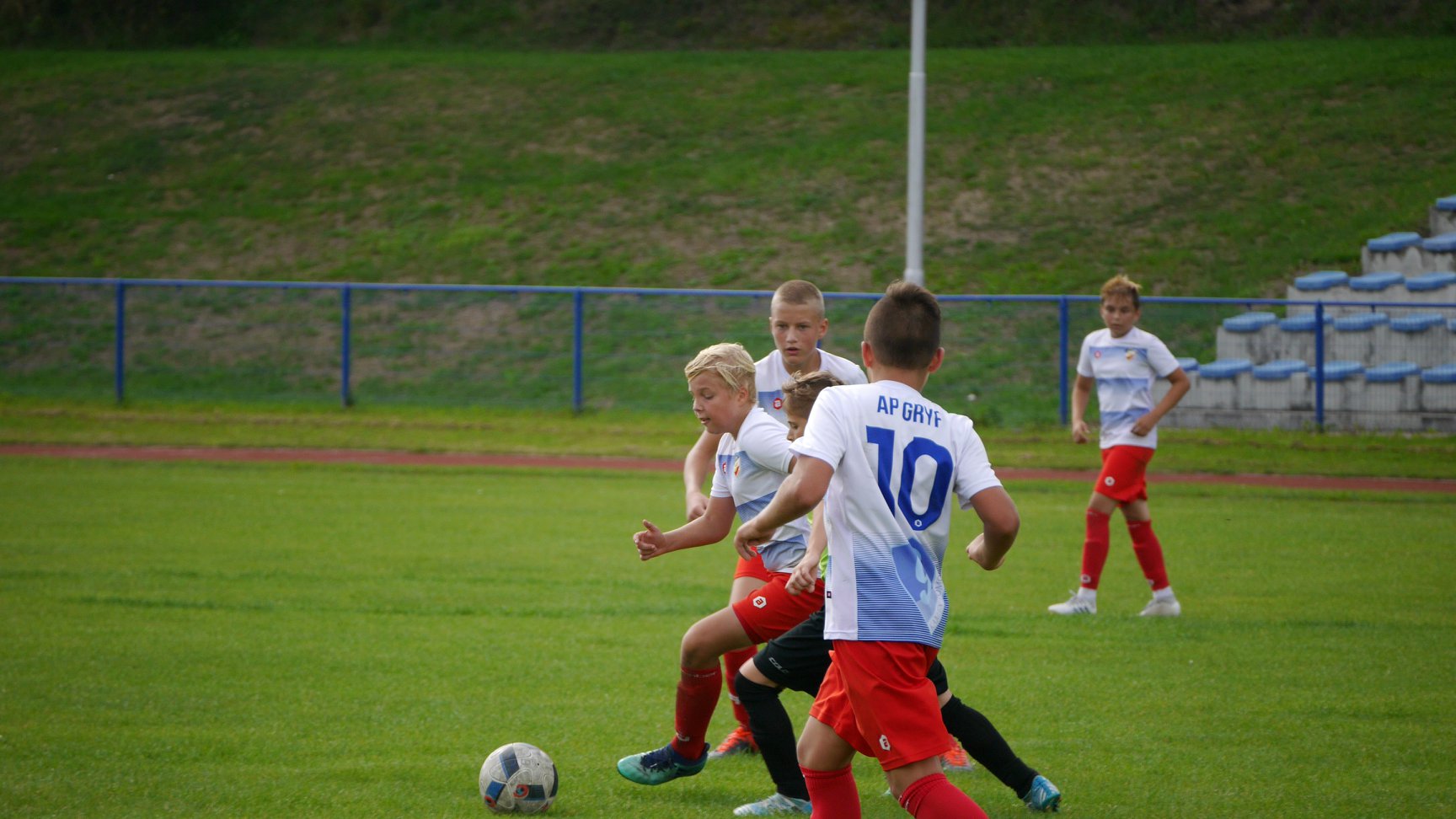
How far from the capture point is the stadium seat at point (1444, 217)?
2317cm

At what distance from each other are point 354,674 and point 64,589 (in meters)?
3.02

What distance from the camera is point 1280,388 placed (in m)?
18.8

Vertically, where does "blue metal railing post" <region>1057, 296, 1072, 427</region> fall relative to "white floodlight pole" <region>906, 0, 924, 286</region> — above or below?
below

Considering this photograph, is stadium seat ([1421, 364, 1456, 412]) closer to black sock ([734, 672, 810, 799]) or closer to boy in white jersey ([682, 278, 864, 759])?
boy in white jersey ([682, 278, 864, 759])

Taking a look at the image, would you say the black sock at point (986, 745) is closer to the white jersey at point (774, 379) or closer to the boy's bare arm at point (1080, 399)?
the white jersey at point (774, 379)

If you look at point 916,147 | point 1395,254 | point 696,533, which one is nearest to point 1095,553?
point 696,533

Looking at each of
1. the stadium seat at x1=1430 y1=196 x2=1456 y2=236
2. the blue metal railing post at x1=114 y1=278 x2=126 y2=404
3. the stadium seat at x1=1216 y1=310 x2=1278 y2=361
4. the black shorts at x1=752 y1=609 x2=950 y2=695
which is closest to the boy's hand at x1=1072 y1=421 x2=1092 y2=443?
the black shorts at x1=752 y1=609 x2=950 y2=695

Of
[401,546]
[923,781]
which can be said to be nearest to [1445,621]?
[923,781]

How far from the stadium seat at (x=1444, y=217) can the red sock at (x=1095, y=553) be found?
18064mm

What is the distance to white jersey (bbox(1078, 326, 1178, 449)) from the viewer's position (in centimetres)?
859

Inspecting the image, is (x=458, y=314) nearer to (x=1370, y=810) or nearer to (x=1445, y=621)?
(x=1445, y=621)

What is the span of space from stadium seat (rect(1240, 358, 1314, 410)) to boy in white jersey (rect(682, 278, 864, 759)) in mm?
14784

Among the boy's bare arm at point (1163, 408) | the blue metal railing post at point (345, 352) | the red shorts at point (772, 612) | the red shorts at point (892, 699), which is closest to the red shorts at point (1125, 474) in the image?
the boy's bare arm at point (1163, 408)

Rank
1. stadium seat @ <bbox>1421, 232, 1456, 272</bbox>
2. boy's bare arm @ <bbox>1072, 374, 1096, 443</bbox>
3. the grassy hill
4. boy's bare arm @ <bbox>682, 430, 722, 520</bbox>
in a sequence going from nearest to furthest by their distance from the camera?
boy's bare arm @ <bbox>682, 430, 722, 520</bbox> < boy's bare arm @ <bbox>1072, 374, 1096, 443</bbox> < stadium seat @ <bbox>1421, 232, 1456, 272</bbox> < the grassy hill
